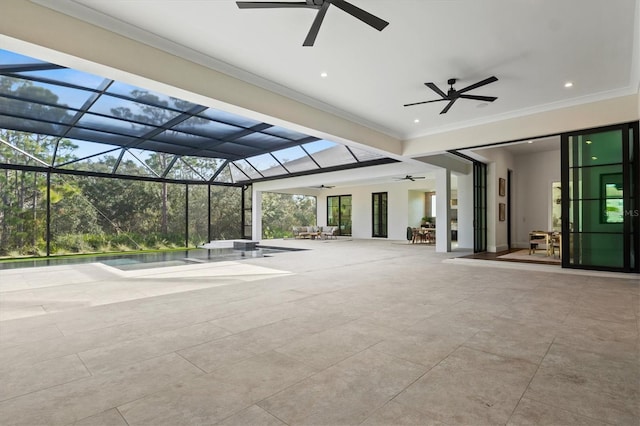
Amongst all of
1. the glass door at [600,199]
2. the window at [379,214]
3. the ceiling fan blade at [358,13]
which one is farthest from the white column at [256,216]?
the ceiling fan blade at [358,13]

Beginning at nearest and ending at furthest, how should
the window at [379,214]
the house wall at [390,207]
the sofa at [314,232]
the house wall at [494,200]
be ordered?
the house wall at [494,200], the house wall at [390,207], the sofa at [314,232], the window at [379,214]

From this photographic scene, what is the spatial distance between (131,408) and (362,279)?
14.7ft

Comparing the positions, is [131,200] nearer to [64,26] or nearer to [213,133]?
[213,133]

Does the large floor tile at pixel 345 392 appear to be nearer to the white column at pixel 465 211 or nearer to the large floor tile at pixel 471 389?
the large floor tile at pixel 471 389

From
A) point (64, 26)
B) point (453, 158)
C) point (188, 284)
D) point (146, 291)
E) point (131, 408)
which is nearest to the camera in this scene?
point (131, 408)

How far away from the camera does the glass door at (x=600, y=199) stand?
20.3 feet

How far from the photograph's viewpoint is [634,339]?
9.91 feet

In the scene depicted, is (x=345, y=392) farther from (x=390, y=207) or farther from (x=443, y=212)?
(x=390, y=207)

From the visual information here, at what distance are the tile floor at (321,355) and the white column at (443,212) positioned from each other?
217 inches

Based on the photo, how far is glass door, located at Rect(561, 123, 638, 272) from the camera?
6.19 metres

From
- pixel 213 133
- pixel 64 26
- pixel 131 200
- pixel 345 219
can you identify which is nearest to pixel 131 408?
pixel 64 26

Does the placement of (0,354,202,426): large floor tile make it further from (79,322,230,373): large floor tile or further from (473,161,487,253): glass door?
(473,161,487,253): glass door

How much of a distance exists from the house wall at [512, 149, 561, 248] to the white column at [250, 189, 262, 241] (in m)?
11.1

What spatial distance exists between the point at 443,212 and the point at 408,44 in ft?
24.5
